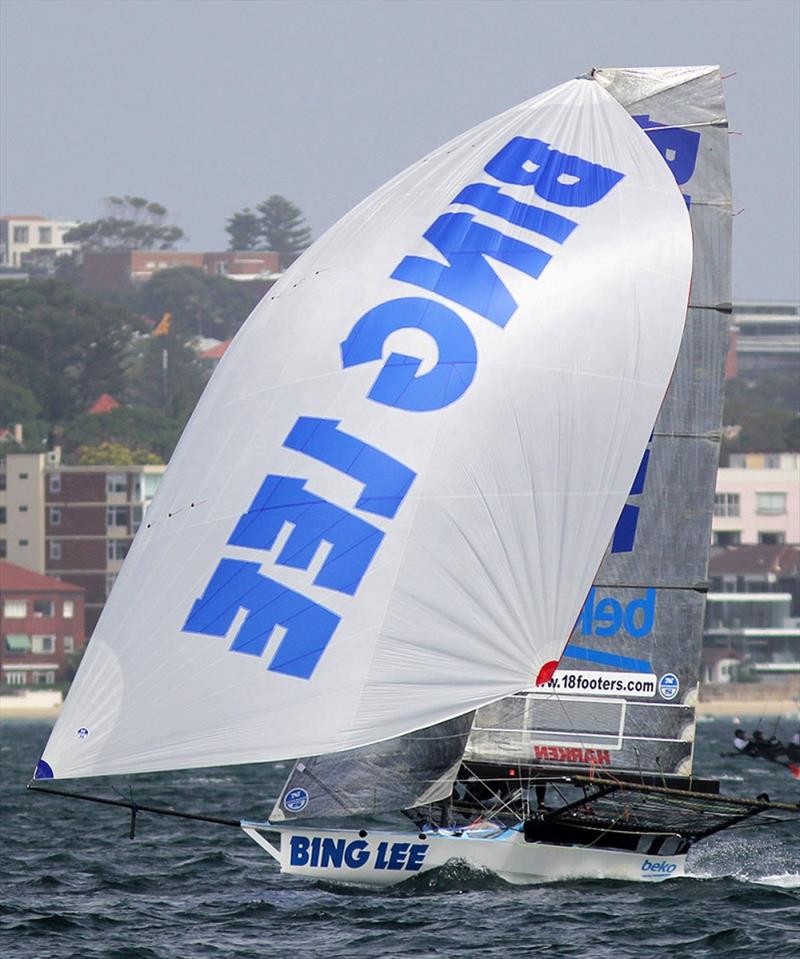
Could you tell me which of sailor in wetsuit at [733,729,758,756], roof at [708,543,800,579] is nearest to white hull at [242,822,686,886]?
sailor in wetsuit at [733,729,758,756]

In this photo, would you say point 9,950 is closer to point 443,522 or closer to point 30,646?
point 443,522

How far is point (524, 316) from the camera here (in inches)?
Result: 533

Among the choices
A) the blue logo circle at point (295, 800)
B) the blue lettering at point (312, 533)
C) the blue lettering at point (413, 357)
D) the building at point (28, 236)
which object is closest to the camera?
the blue lettering at point (312, 533)

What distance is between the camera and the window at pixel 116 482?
246 feet

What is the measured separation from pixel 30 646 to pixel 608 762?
191 feet

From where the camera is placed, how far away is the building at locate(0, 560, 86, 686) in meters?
71.1

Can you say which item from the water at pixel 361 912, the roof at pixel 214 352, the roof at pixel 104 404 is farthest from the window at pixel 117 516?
the water at pixel 361 912

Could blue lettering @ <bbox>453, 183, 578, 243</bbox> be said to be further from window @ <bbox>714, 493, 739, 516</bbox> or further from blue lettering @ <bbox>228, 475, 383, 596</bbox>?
window @ <bbox>714, 493, 739, 516</bbox>

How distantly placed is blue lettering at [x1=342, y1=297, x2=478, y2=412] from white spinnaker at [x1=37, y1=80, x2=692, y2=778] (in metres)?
0.06

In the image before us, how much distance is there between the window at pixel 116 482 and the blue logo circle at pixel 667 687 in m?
61.0

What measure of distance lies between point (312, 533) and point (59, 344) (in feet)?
297

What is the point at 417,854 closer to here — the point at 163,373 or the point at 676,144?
the point at 676,144

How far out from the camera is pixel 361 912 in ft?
43.3

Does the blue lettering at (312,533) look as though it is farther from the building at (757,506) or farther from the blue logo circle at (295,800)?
the building at (757,506)
